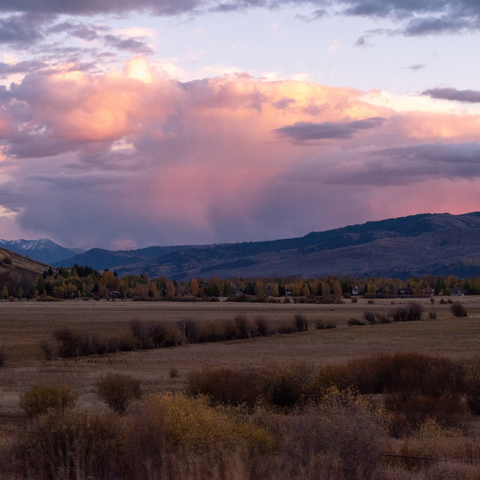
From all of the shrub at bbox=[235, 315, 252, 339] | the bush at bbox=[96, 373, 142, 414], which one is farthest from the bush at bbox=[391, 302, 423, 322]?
the bush at bbox=[96, 373, 142, 414]

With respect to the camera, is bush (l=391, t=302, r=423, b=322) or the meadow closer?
the meadow

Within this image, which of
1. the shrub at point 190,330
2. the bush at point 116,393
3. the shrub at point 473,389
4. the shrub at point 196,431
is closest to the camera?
the shrub at point 196,431

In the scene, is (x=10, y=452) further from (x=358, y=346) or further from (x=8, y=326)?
(x=8, y=326)

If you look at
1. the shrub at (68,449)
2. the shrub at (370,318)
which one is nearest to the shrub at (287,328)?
the shrub at (370,318)

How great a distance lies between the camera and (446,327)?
68312mm

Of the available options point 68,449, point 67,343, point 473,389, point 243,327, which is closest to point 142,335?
point 67,343

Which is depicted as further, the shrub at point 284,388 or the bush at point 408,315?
the bush at point 408,315

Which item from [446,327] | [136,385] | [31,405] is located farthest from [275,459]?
[446,327]

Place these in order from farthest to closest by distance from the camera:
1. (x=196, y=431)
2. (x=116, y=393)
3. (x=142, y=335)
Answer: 1. (x=142, y=335)
2. (x=116, y=393)
3. (x=196, y=431)

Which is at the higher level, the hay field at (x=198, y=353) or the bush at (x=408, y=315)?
the hay field at (x=198, y=353)

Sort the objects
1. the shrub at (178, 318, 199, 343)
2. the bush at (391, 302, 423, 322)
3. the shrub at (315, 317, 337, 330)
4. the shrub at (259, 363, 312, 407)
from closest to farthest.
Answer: the shrub at (259, 363, 312, 407)
the shrub at (178, 318, 199, 343)
the shrub at (315, 317, 337, 330)
the bush at (391, 302, 423, 322)

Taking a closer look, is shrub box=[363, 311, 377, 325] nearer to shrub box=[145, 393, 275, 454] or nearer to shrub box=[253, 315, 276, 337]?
shrub box=[253, 315, 276, 337]

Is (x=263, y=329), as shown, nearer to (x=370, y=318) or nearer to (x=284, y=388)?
(x=370, y=318)

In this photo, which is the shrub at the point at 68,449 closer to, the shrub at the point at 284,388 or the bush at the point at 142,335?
the shrub at the point at 284,388
